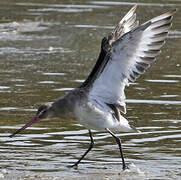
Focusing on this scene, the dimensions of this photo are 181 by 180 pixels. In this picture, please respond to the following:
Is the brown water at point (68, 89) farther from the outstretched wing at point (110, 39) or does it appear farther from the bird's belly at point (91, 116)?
the outstretched wing at point (110, 39)

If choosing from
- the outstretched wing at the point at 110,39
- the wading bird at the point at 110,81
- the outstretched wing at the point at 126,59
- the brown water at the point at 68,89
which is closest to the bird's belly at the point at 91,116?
the wading bird at the point at 110,81

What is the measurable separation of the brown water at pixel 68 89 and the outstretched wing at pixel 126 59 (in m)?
0.78

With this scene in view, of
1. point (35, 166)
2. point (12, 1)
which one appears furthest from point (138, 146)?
point (12, 1)

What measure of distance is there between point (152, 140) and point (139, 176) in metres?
1.43

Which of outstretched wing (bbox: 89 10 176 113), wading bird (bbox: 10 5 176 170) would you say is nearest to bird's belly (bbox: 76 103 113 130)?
wading bird (bbox: 10 5 176 170)

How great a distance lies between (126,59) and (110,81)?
1.07 feet

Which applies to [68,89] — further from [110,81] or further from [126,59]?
[126,59]

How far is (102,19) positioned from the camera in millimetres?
18844

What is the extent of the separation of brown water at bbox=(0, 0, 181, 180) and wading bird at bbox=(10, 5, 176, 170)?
38 centimetres

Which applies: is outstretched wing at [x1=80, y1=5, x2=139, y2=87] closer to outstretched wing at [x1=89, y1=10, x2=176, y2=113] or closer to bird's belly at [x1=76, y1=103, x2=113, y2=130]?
outstretched wing at [x1=89, y1=10, x2=176, y2=113]

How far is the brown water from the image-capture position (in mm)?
8430

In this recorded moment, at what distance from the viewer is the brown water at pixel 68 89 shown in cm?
843

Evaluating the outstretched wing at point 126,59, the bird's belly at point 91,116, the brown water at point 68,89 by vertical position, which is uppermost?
the outstretched wing at point 126,59

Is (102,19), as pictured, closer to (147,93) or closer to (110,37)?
(147,93)
